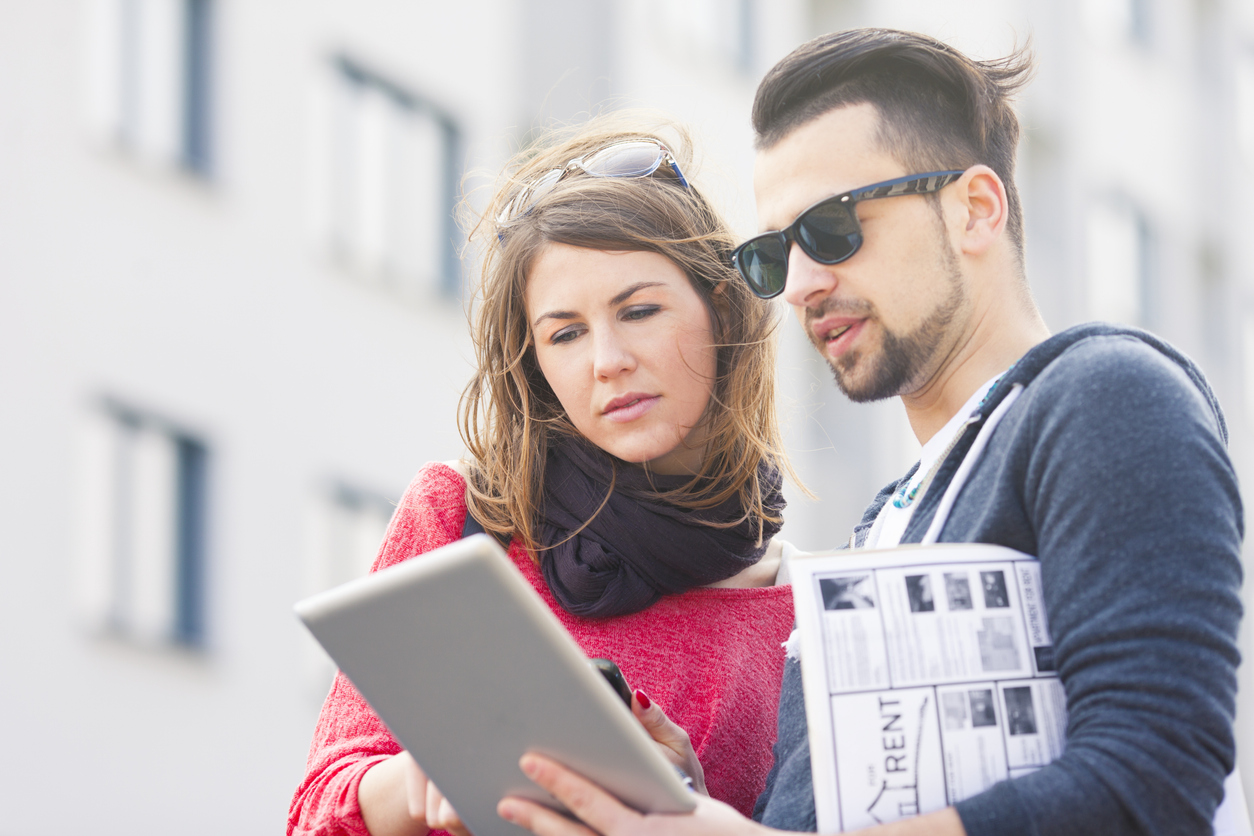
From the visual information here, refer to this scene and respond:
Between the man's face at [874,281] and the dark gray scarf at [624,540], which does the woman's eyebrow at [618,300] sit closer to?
the dark gray scarf at [624,540]

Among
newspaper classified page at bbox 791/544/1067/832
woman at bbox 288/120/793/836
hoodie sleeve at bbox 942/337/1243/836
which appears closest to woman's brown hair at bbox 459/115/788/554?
woman at bbox 288/120/793/836

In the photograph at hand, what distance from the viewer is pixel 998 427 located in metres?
2.05

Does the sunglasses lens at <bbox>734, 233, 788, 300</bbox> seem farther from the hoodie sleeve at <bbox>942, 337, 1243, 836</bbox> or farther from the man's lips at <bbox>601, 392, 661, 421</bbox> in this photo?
the hoodie sleeve at <bbox>942, 337, 1243, 836</bbox>

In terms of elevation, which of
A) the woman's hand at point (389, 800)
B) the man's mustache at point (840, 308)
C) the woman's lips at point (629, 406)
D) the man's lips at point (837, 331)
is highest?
the man's mustache at point (840, 308)

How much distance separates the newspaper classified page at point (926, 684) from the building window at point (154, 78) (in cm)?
855

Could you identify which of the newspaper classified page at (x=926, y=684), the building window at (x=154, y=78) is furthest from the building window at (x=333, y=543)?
the newspaper classified page at (x=926, y=684)

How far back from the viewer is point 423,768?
6.65ft

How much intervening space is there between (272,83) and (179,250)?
149cm

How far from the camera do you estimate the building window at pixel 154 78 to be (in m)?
9.42

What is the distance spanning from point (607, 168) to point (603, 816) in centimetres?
163

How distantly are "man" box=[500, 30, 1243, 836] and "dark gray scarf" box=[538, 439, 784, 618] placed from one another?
0.36 metres

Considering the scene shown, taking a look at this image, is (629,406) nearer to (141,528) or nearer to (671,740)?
(671,740)

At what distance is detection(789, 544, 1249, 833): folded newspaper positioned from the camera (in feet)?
5.96

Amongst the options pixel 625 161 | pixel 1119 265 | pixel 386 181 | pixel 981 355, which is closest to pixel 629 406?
pixel 625 161
